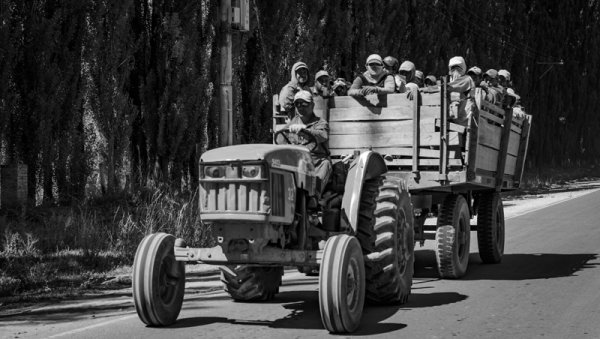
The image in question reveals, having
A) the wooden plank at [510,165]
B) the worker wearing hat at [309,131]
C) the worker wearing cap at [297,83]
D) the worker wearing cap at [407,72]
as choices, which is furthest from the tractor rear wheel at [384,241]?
the wooden plank at [510,165]

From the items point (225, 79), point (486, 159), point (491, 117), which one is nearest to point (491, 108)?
point (491, 117)

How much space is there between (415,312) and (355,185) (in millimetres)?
1312

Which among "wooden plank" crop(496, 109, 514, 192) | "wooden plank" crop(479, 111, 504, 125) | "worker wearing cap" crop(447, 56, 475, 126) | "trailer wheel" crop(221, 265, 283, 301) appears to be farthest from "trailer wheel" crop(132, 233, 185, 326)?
"wooden plank" crop(496, 109, 514, 192)

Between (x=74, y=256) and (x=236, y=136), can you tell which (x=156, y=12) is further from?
(x=74, y=256)

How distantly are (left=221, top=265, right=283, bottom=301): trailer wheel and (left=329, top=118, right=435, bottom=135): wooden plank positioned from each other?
2.48 m

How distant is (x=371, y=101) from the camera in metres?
12.3

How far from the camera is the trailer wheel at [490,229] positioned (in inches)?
545

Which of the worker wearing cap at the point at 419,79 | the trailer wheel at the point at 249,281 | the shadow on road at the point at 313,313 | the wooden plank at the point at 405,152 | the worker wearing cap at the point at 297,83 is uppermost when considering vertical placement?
the worker wearing cap at the point at 419,79

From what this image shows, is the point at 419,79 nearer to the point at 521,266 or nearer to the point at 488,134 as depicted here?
the point at 488,134

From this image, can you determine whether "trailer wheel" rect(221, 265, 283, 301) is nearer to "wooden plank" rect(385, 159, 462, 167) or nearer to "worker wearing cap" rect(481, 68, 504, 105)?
"wooden plank" rect(385, 159, 462, 167)

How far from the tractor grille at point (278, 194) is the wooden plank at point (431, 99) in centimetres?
374

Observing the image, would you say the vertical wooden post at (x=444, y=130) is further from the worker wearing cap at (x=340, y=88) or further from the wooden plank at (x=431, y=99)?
the worker wearing cap at (x=340, y=88)

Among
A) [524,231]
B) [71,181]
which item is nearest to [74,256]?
[71,181]

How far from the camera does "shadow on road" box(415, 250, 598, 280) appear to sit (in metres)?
12.7
